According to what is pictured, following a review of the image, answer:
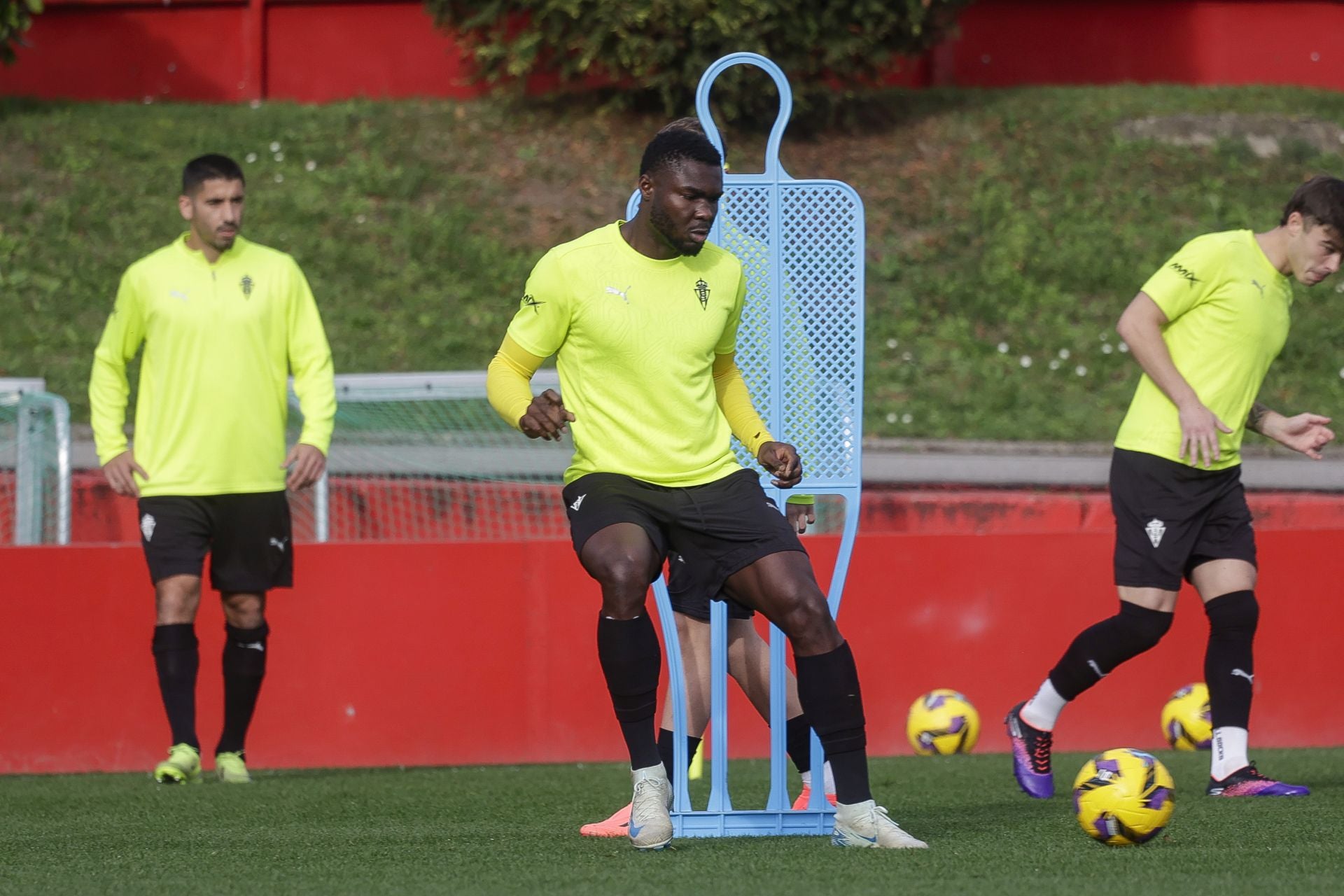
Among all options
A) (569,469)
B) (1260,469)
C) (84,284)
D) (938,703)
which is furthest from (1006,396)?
(569,469)

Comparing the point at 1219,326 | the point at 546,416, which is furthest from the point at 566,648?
the point at 546,416

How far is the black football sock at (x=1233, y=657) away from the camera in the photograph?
20.1 ft

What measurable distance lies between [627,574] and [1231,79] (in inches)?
541

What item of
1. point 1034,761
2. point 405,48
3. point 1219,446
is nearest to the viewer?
point 1219,446

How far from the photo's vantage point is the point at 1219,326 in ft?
20.0

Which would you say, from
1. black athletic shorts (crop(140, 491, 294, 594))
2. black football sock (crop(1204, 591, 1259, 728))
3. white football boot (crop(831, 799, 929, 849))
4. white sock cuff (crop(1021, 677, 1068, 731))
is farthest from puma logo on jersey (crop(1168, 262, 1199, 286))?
black athletic shorts (crop(140, 491, 294, 594))

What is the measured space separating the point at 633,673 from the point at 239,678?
293 cm

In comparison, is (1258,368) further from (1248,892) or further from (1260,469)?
(1260,469)

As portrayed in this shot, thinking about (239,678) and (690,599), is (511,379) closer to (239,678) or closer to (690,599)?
(690,599)

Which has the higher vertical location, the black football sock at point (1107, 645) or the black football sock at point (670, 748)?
the black football sock at point (1107, 645)

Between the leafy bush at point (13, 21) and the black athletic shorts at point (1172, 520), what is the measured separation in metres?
11.9

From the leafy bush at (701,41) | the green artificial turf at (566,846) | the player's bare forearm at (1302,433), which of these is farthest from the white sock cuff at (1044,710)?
the leafy bush at (701,41)

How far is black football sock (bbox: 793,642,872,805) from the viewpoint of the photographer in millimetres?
4676

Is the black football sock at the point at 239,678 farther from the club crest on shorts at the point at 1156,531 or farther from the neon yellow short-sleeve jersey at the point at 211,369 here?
the club crest on shorts at the point at 1156,531
